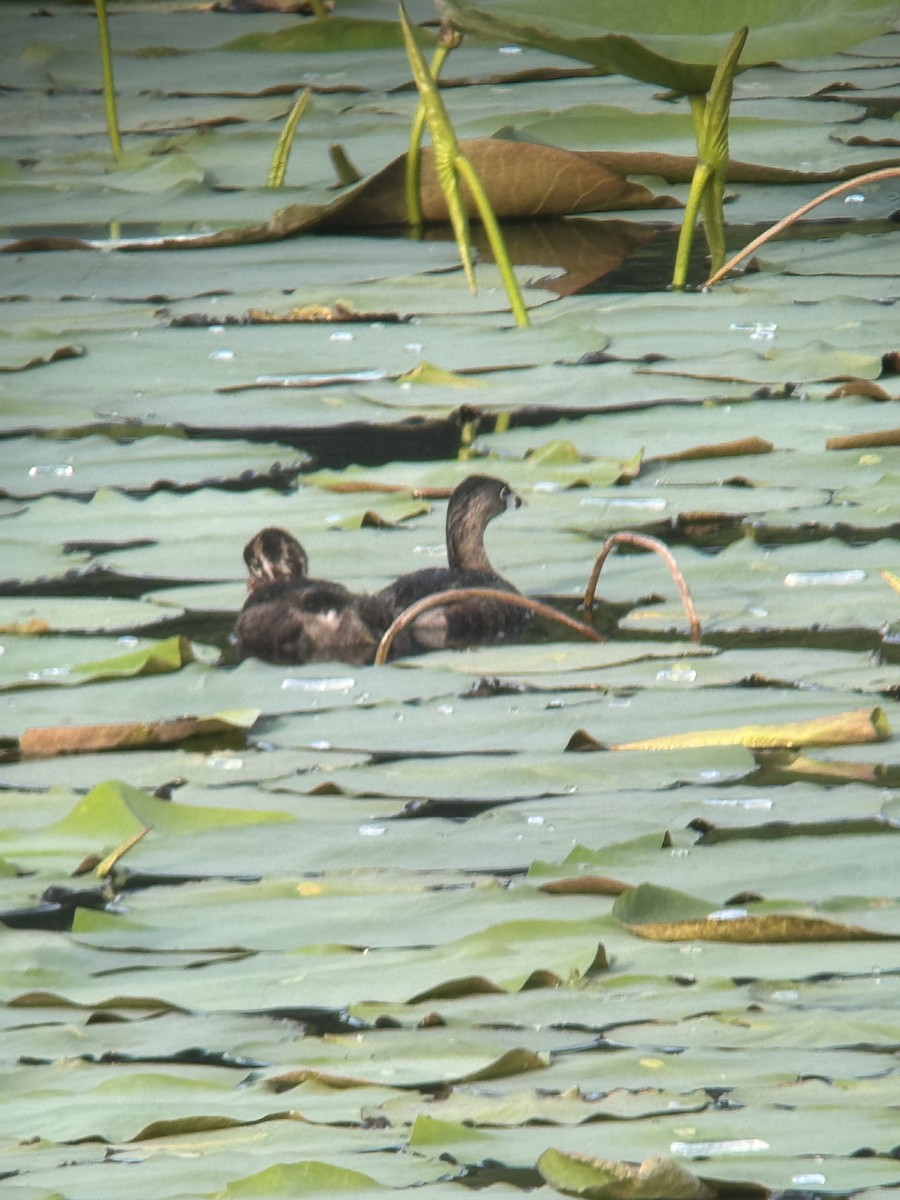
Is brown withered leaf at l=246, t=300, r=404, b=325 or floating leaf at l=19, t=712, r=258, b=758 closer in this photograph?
floating leaf at l=19, t=712, r=258, b=758

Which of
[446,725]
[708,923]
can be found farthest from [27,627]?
[708,923]

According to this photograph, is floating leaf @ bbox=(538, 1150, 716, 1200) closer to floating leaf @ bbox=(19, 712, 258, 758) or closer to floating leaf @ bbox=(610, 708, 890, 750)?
floating leaf @ bbox=(610, 708, 890, 750)

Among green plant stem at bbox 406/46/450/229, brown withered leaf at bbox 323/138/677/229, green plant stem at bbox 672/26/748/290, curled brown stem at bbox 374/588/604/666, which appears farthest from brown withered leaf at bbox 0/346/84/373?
curled brown stem at bbox 374/588/604/666

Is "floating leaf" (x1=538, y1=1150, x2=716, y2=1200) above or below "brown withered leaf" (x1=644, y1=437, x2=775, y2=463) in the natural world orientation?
below

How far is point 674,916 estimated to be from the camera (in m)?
2.33

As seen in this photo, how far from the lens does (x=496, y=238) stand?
514 cm

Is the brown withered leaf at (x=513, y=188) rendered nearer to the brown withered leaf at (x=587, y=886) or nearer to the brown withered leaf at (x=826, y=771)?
the brown withered leaf at (x=826, y=771)

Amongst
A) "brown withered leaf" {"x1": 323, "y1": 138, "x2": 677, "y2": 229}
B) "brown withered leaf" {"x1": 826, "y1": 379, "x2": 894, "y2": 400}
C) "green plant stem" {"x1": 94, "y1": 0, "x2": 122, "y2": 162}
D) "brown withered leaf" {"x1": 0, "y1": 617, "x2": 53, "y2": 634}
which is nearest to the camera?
"brown withered leaf" {"x1": 0, "y1": 617, "x2": 53, "y2": 634}

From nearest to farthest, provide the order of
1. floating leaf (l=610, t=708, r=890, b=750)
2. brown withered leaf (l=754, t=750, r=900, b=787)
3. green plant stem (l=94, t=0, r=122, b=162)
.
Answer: brown withered leaf (l=754, t=750, r=900, b=787) → floating leaf (l=610, t=708, r=890, b=750) → green plant stem (l=94, t=0, r=122, b=162)

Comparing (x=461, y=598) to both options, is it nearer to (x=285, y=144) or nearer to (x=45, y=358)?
(x=45, y=358)

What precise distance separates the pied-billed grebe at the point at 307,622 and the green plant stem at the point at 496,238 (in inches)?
64.2

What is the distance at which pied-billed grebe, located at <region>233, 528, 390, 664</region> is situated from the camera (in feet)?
11.4

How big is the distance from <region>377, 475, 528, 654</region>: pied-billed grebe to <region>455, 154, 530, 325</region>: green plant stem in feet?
4.35

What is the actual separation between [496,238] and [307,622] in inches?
74.1
